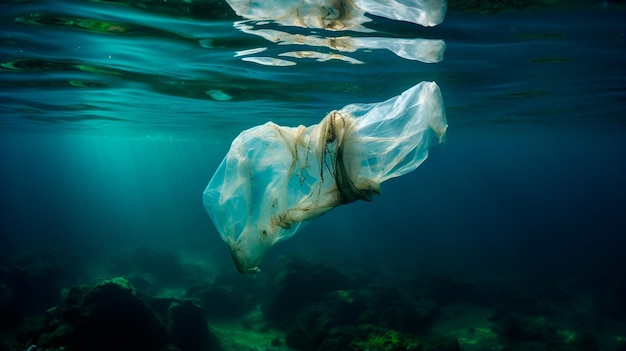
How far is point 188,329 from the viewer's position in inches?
501

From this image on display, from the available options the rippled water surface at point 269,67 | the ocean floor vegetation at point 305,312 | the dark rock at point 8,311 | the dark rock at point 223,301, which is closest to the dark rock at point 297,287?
the ocean floor vegetation at point 305,312

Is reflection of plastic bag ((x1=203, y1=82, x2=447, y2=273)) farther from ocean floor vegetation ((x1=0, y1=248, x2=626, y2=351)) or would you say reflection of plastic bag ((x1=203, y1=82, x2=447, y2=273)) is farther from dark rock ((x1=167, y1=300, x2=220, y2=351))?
dark rock ((x1=167, y1=300, x2=220, y2=351))

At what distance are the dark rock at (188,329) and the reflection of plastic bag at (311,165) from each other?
31.5 ft

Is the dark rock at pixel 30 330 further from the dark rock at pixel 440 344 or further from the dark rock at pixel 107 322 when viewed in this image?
the dark rock at pixel 440 344

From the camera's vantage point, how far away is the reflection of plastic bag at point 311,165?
383 centimetres

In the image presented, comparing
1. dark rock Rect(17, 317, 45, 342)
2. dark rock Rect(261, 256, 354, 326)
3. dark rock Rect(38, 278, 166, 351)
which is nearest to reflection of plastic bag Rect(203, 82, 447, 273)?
dark rock Rect(38, 278, 166, 351)

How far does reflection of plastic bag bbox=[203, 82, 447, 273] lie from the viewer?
383cm

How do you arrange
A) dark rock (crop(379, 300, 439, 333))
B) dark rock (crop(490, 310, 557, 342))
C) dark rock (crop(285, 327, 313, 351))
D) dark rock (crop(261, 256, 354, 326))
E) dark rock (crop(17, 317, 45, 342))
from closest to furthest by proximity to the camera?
1. dark rock (crop(17, 317, 45, 342))
2. dark rock (crop(285, 327, 313, 351))
3. dark rock (crop(490, 310, 557, 342))
4. dark rock (crop(379, 300, 439, 333))
5. dark rock (crop(261, 256, 354, 326))

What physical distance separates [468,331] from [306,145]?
1490 centimetres

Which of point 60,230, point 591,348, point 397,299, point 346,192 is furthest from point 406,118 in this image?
point 60,230

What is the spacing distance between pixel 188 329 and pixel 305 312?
422 cm

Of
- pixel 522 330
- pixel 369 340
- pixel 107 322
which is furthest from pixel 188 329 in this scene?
pixel 522 330

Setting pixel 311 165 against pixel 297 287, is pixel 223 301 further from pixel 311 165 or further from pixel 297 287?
pixel 311 165

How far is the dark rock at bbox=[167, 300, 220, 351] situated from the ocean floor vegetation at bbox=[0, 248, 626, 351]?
1.3 inches
